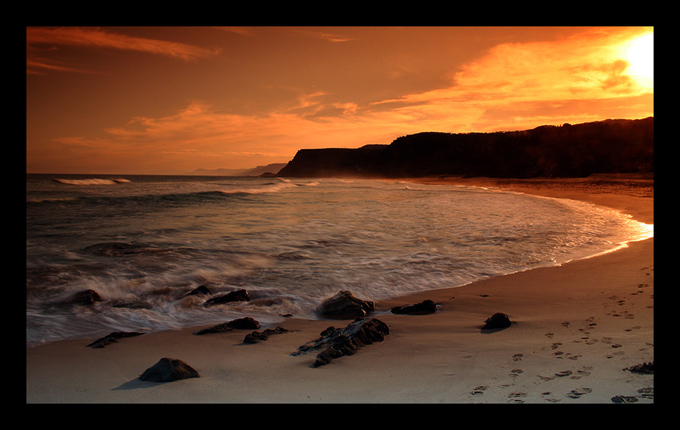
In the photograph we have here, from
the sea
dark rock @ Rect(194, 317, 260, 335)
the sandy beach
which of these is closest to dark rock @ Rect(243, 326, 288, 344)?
the sandy beach

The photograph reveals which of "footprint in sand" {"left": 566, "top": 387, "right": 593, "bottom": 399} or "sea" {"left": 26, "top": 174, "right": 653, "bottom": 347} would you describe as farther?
"sea" {"left": 26, "top": 174, "right": 653, "bottom": 347}

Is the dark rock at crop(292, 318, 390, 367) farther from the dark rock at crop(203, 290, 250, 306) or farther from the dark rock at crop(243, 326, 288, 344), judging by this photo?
the dark rock at crop(203, 290, 250, 306)

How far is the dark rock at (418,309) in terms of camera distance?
3.99 meters

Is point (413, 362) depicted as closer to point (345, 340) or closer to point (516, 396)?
point (345, 340)

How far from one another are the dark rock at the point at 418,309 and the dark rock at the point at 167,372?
2150 millimetres

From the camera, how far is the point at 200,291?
4.70 m

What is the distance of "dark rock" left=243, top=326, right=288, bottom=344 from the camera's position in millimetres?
3209

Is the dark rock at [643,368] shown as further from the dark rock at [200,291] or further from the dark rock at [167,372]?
the dark rock at [200,291]

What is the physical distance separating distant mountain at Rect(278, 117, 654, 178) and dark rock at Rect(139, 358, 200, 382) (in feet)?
71.3

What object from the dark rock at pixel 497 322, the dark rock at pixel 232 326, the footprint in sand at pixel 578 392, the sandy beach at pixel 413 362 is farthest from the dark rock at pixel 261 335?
the footprint in sand at pixel 578 392

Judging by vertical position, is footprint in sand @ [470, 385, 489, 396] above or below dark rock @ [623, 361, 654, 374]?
below

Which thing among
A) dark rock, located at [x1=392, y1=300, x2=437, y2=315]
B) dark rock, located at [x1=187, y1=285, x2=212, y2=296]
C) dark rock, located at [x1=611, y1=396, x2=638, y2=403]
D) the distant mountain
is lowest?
dark rock, located at [x1=392, y1=300, x2=437, y2=315]
